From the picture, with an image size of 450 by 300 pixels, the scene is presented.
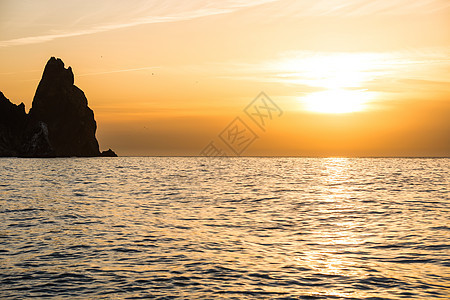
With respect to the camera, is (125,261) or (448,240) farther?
(448,240)

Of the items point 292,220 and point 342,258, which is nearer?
point 342,258

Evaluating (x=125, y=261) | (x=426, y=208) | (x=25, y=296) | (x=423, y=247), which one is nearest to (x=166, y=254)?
(x=125, y=261)

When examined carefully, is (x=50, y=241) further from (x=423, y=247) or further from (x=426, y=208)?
(x=426, y=208)

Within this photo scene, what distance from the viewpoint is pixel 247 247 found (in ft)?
64.6

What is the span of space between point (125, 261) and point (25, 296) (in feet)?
14.9

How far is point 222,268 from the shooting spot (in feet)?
53.5

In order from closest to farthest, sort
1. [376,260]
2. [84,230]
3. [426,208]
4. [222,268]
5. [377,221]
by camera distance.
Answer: [222,268] < [376,260] < [84,230] < [377,221] < [426,208]

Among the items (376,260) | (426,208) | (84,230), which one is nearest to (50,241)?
(84,230)

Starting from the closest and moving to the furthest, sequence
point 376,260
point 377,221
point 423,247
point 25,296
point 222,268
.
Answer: point 25,296 → point 222,268 → point 376,260 → point 423,247 → point 377,221

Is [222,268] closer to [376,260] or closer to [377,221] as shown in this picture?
[376,260]

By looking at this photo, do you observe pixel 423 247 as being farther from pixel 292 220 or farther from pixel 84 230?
pixel 84 230

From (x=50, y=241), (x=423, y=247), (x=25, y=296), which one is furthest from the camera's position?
(x=50, y=241)

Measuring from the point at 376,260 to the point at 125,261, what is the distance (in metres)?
9.78

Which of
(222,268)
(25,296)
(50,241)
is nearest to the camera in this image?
(25,296)
